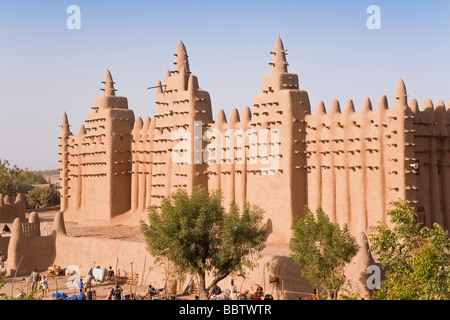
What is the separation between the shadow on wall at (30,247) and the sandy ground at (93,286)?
2.51 feet

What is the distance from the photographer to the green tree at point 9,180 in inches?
2329

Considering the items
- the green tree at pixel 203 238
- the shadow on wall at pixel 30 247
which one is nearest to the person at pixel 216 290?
the green tree at pixel 203 238

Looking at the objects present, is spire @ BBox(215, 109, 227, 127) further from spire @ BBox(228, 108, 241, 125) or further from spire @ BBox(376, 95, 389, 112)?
spire @ BBox(376, 95, 389, 112)

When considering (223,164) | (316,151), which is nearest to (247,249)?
(316,151)

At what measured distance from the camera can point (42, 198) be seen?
5934 cm

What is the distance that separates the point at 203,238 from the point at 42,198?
40.8m

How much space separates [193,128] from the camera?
34.9 metres

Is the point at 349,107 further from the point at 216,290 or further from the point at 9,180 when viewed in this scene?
the point at 9,180

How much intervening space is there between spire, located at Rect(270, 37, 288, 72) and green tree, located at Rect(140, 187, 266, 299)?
11649mm

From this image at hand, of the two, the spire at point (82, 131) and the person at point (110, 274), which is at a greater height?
the spire at point (82, 131)

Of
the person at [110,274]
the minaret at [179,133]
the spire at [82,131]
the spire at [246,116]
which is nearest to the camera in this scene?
the person at [110,274]

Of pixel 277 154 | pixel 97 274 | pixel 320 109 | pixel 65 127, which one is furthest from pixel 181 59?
pixel 97 274

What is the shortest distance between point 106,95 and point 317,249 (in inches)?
991

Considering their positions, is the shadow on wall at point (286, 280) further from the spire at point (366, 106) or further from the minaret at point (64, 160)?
the minaret at point (64, 160)
